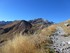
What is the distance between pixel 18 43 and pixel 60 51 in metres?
1.81

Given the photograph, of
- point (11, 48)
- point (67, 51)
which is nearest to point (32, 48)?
point (11, 48)

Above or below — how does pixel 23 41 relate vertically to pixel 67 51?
above

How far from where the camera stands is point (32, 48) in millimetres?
7285

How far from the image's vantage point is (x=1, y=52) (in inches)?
275

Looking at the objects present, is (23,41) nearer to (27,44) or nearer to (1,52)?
Result: (27,44)

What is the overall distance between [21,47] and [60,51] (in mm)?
1727

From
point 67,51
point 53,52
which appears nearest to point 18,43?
point 53,52

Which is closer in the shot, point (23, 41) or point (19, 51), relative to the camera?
point (19, 51)

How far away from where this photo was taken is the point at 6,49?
698 centimetres

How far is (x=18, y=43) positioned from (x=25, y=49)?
0.67m

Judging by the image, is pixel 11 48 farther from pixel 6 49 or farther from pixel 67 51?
pixel 67 51

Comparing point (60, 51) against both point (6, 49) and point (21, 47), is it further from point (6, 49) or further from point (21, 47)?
point (6, 49)

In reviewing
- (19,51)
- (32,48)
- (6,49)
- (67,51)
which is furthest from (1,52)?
(67,51)

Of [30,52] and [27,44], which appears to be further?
[27,44]
